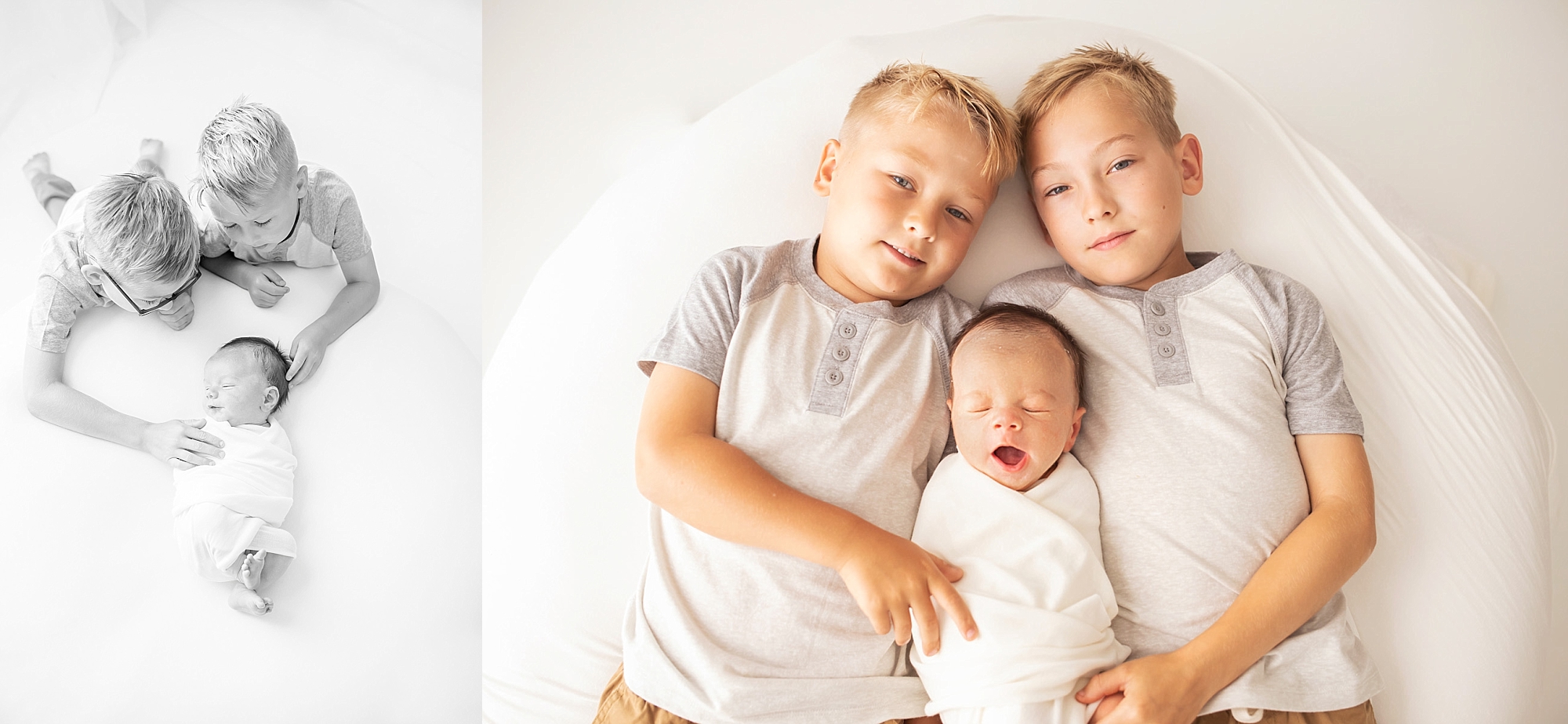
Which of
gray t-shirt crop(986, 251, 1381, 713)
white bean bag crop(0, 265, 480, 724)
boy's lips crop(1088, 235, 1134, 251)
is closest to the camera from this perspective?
white bean bag crop(0, 265, 480, 724)

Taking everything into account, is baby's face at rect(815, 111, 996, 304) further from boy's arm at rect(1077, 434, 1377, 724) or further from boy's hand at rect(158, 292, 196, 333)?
boy's hand at rect(158, 292, 196, 333)

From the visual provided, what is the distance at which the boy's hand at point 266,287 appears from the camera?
81 cm

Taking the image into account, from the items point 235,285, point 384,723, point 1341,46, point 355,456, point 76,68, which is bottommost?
point 384,723

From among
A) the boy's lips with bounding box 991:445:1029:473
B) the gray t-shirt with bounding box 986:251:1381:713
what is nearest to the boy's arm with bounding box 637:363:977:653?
the boy's lips with bounding box 991:445:1029:473

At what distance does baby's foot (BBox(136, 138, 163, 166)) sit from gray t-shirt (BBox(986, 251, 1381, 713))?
36.5 inches

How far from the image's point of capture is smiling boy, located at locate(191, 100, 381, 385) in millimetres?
801

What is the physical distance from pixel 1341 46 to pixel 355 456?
67.9 inches

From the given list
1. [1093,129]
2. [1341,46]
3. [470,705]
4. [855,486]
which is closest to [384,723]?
[470,705]

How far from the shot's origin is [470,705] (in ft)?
2.83

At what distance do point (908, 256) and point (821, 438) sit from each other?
0.23m

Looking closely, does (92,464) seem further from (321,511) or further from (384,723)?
(384,723)

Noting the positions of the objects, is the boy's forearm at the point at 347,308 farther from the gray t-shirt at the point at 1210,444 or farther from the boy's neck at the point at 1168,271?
the boy's neck at the point at 1168,271

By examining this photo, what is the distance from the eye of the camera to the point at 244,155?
0.81 m

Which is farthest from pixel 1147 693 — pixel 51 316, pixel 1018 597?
pixel 51 316
